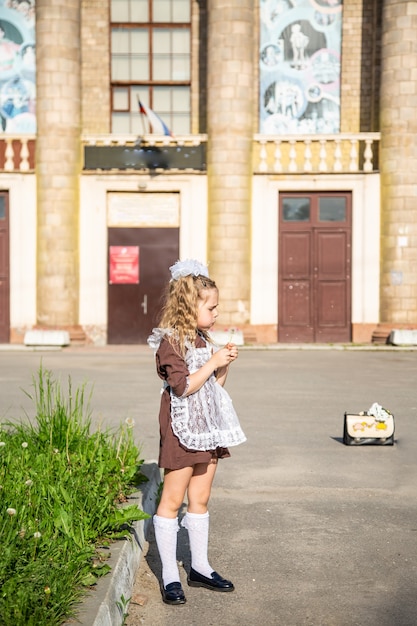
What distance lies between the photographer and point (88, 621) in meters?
3.68

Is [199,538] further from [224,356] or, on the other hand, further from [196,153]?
[196,153]

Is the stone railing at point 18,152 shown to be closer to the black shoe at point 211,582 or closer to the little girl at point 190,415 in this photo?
the little girl at point 190,415

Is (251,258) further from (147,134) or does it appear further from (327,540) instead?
(327,540)

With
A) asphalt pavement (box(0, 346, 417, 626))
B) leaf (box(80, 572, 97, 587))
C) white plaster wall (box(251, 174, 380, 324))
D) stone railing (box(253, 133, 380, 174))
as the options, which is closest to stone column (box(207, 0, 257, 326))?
white plaster wall (box(251, 174, 380, 324))

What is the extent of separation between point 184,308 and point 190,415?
1.82 ft

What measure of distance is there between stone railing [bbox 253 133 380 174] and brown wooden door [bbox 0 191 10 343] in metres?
6.79

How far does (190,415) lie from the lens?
15.5 ft

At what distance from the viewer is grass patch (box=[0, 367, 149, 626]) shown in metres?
3.75

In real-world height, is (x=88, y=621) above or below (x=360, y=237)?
below

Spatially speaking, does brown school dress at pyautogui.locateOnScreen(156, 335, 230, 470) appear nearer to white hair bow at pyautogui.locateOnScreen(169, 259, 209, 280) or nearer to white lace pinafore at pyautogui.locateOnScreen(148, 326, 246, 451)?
white lace pinafore at pyautogui.locateOnScreen(148, 326, 246, 451)

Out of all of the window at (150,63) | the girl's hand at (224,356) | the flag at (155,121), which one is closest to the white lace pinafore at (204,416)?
the girl's hand at (224,356)

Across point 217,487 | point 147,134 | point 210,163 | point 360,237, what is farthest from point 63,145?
point 217,487

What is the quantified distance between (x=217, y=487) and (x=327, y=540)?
1.75m

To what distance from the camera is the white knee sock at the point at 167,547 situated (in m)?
4.72
